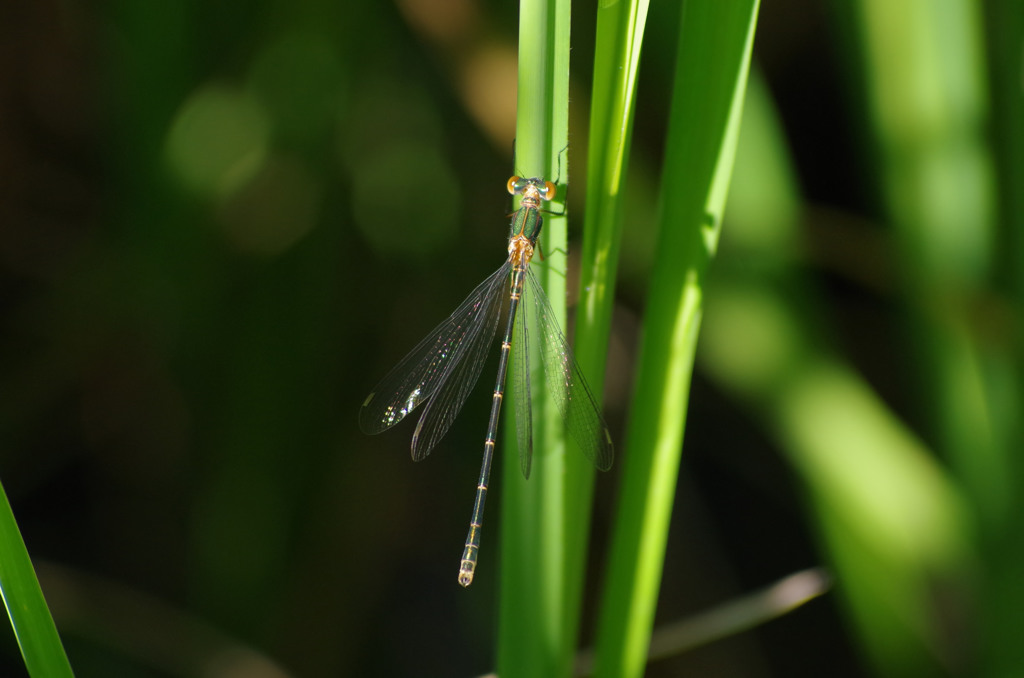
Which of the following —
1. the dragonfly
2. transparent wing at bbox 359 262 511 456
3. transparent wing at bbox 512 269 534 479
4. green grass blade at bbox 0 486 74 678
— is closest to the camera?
green grass blade at bbox 0 486 74 678

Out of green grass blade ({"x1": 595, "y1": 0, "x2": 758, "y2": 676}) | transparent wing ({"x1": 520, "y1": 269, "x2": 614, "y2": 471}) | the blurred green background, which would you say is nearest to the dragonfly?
transparent wing ({"x1": 520, "y1": 269, "x2": 614, "y2": 471})

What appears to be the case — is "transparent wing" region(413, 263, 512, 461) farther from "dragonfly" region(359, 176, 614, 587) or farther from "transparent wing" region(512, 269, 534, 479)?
"transparent wing" region(512, 269, 534, 479)

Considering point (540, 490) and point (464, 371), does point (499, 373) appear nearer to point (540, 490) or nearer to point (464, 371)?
point (464, 371)

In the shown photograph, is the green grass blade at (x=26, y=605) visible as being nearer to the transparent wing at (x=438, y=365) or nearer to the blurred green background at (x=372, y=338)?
the transparent wing at (x=438, y=365)

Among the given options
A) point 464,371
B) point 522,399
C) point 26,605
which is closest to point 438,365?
point 464,371

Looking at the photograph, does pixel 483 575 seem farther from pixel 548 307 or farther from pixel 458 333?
pixel 548 307

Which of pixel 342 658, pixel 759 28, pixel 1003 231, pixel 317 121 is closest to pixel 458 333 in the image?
pixel 317 121
